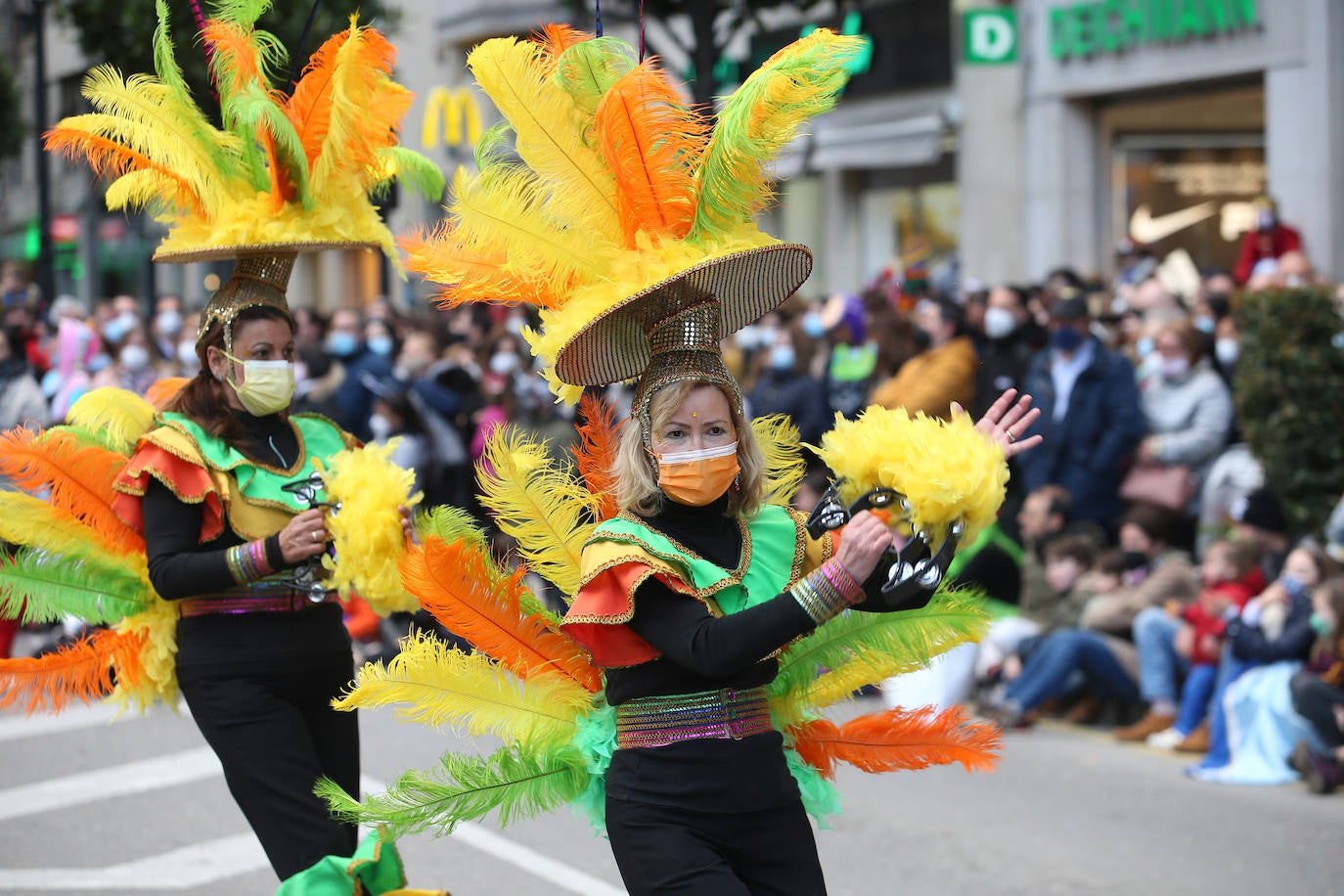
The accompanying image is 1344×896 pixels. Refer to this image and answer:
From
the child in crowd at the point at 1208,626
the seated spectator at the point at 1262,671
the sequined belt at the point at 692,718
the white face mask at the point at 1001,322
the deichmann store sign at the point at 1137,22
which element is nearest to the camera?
the sequined belt at the point at 692,718

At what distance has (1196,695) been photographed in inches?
295

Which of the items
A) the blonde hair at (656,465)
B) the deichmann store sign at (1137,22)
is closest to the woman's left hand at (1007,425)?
the blonde hair at (656,465)

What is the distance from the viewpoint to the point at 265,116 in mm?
4242

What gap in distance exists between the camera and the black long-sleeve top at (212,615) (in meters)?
4.06

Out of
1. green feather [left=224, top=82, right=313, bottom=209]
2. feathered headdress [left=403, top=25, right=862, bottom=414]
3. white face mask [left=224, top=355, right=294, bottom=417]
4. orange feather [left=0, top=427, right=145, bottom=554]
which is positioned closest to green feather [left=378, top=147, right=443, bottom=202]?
green feather [left=224, top=82, right=313, bottom=209]

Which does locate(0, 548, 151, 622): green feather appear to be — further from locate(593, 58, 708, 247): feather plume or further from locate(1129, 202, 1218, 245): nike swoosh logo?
locate(1129, 202, 1218, 245): nike swoosh logo

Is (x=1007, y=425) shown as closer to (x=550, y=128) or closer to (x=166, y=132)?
(x=550, y=128)

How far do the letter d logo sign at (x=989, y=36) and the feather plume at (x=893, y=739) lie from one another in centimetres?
1406

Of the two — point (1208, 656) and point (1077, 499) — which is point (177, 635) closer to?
point (1208, 656)

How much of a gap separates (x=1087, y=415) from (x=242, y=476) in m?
5.92

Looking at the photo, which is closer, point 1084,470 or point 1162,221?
point 1084,470

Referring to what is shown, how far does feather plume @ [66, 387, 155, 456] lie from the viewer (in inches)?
182

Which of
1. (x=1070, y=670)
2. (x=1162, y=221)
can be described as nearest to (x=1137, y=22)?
(x=1162, y=221)

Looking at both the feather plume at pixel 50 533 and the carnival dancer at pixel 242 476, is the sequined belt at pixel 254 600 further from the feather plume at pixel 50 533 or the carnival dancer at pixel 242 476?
the feather plume at pixel 50 533
